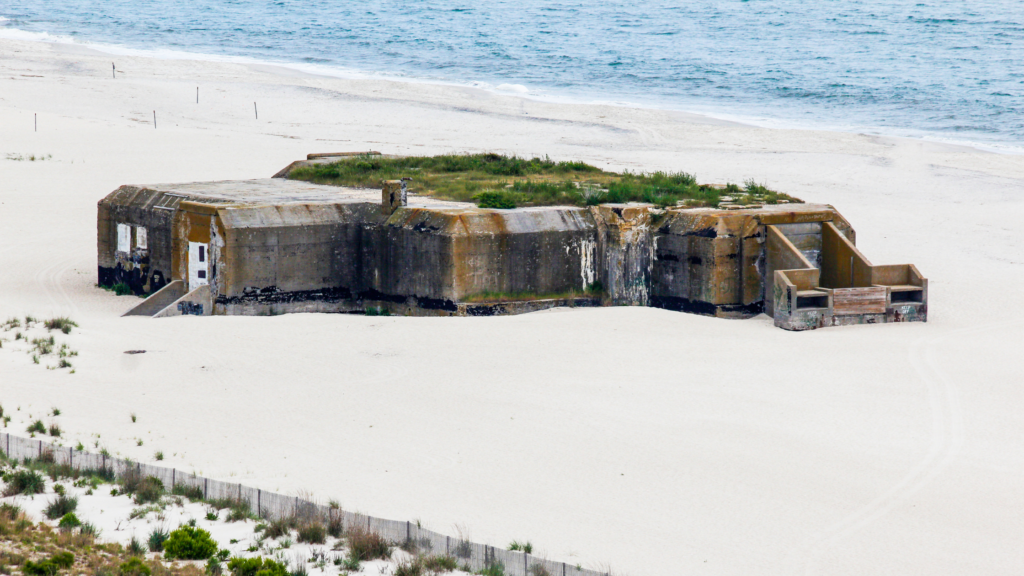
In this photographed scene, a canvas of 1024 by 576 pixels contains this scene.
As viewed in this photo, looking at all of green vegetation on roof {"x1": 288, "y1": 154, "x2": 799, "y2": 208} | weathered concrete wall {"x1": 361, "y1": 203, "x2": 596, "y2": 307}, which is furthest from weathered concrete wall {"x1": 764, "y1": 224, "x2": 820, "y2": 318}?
weathered concrete wall {"x1": 361, "y1": 203, "x2": 596, "y2": 307}

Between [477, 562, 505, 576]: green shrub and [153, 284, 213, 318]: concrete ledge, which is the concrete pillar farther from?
[477, 562, 505, 576]: green shrub

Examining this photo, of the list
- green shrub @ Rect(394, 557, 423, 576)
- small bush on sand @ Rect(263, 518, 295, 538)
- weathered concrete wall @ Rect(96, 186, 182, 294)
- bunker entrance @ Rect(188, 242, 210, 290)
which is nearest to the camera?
green shrub @ Rect(394, 557, 423, 576)

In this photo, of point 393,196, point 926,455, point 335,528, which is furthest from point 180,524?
point 393,196

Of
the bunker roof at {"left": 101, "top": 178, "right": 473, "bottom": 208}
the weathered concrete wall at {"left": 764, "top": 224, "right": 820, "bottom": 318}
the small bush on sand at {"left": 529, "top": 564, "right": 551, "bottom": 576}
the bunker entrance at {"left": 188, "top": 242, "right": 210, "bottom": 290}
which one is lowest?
the small bush on sand at {"left": 529, "top": 564, "right": 551, "bottom": 576}

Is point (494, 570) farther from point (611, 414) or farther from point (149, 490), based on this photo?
point (611, 414)

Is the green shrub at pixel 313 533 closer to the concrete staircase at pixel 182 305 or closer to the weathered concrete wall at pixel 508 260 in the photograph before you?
the weathered concrete wall at pixel 508 260

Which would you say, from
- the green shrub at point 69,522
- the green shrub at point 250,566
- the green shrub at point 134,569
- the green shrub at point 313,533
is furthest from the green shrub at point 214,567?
the green shrub at point 69,522
